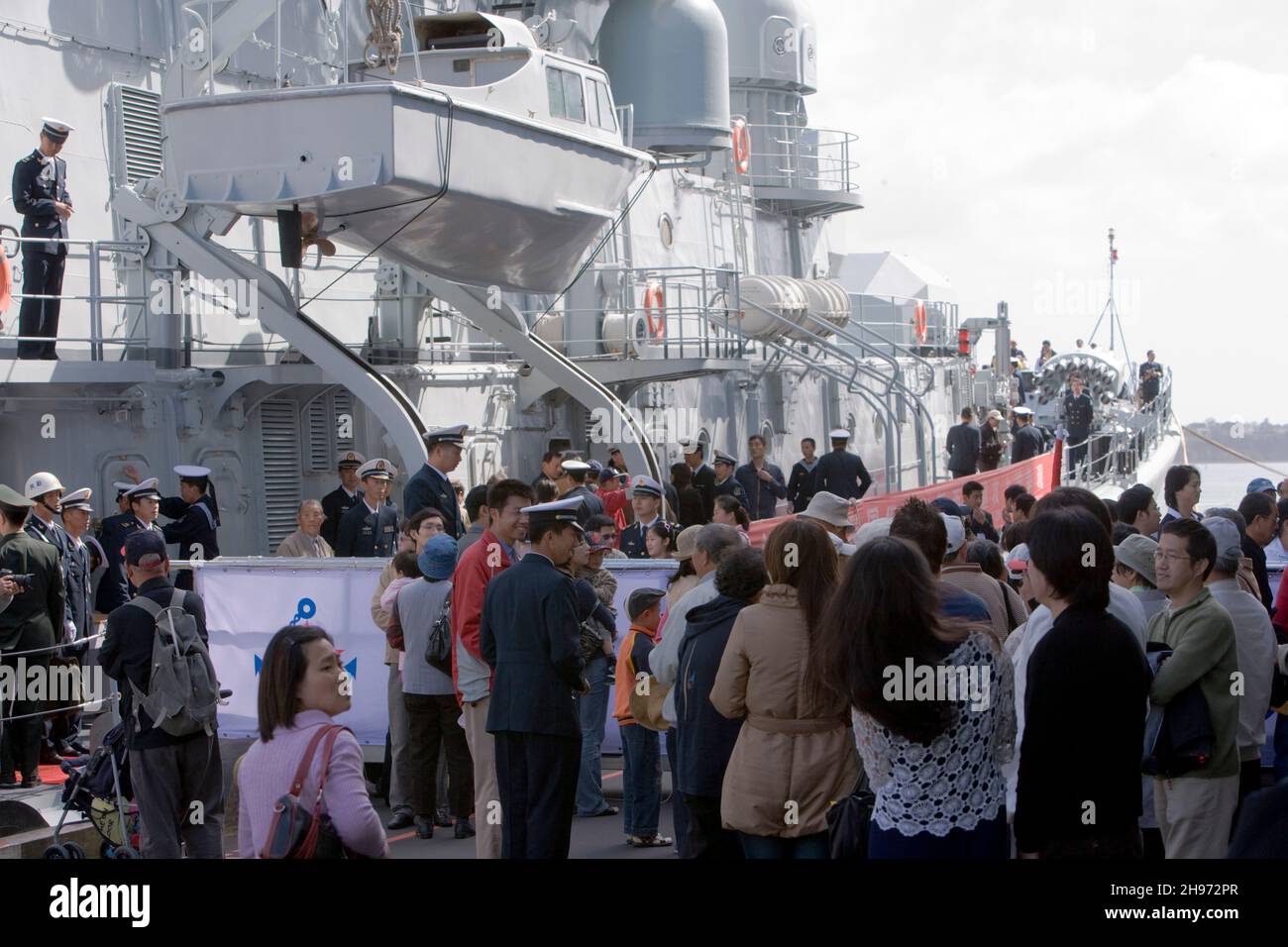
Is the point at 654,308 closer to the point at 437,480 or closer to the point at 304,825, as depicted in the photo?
the point at 437,480

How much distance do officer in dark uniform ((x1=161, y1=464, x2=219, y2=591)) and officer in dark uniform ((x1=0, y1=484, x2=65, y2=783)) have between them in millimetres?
1948

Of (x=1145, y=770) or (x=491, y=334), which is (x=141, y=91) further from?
(x=1145, y=770)

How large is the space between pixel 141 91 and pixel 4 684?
7.62m

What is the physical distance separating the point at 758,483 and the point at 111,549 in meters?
6.95

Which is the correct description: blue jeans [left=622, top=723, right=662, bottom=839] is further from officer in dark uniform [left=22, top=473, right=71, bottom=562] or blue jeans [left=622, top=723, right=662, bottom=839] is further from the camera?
officer in dark uniform [left=22, top=473, right=71, bottom=562]

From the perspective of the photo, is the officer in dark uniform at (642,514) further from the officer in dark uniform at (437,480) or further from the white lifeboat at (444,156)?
the white lifeboat at (444,156)

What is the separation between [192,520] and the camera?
412 inches

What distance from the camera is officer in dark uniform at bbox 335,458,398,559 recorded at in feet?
35.1

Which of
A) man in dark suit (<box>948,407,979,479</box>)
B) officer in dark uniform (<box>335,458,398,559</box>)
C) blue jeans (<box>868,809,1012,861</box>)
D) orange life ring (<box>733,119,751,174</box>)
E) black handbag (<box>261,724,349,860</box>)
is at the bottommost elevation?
blue jeans (<box>868,809,1012,861</box>)

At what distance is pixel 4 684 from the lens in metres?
8.10

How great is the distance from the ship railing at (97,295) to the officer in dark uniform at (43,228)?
18 centimetres

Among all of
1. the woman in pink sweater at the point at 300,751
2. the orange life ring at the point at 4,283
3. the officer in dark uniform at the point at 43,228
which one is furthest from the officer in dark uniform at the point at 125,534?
the woman in pink sweater at the point at 300,751

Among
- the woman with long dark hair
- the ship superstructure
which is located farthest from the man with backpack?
the ship superstructure

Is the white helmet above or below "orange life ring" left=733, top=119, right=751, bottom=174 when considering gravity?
below
